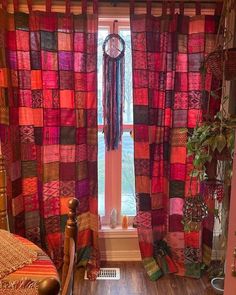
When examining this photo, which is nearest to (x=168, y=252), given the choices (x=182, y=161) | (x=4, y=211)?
(x=182, y=161)

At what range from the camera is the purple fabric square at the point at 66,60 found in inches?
93.8

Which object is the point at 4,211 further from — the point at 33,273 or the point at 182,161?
the point at 182,161

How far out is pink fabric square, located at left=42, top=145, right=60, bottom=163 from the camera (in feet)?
8.14

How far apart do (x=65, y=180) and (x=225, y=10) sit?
171cm

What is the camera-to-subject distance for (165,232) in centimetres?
271

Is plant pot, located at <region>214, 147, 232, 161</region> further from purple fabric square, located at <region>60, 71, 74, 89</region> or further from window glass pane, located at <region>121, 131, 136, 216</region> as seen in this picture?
purple fabric square, located at <region>60, 71, 74, 89</region>

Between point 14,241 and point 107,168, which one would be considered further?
point 107,168

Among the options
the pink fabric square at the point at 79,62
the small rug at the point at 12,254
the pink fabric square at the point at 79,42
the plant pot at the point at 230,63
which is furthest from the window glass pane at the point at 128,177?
the small rug at the point at 12,254

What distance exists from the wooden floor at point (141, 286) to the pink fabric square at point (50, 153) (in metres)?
0.95

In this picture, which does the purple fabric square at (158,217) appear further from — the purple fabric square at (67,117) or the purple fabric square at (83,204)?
the purple fabric square at (67,117)

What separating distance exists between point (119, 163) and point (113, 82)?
0.69m

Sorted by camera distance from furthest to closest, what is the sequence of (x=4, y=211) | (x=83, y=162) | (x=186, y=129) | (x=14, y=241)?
1. (x=83, y=162)
2. (x=186, y=129)
3. (x=4, y=211)
4. (x=14, y=241)

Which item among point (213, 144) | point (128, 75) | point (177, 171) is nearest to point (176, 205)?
point (177, 171)

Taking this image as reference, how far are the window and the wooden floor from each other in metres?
0.53
